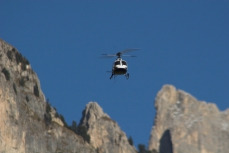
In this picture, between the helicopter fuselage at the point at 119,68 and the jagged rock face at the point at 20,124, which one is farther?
the jagged rock face at the point at 20,124

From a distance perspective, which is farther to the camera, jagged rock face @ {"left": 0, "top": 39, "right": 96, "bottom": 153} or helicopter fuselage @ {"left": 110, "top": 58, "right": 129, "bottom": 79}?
jagged rock face @ {"left": 0, "top": 39, "right": 96, "bottom": 153}

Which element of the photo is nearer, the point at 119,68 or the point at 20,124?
the point at 119,68

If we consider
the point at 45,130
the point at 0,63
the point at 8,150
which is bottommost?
the point at 8,150

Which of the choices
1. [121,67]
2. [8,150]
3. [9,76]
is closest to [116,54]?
[121,67]

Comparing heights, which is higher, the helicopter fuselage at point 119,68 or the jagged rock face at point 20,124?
the jagged rock face at point 20,124

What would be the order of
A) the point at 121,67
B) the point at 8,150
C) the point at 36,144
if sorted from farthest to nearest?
the point at 36,144
the point at 8,150
the point at 121,67

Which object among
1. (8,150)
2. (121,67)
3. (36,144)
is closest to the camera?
(121,67)

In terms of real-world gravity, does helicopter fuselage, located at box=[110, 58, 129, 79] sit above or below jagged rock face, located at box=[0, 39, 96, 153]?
below

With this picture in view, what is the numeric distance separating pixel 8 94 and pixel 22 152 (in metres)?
14.6

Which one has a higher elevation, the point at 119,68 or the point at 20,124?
the point at 20,124

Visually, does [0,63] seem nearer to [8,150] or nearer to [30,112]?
[30,112]

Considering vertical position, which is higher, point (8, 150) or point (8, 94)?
point (8, 94)

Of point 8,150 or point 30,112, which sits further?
point 30,112

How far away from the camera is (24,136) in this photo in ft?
606
